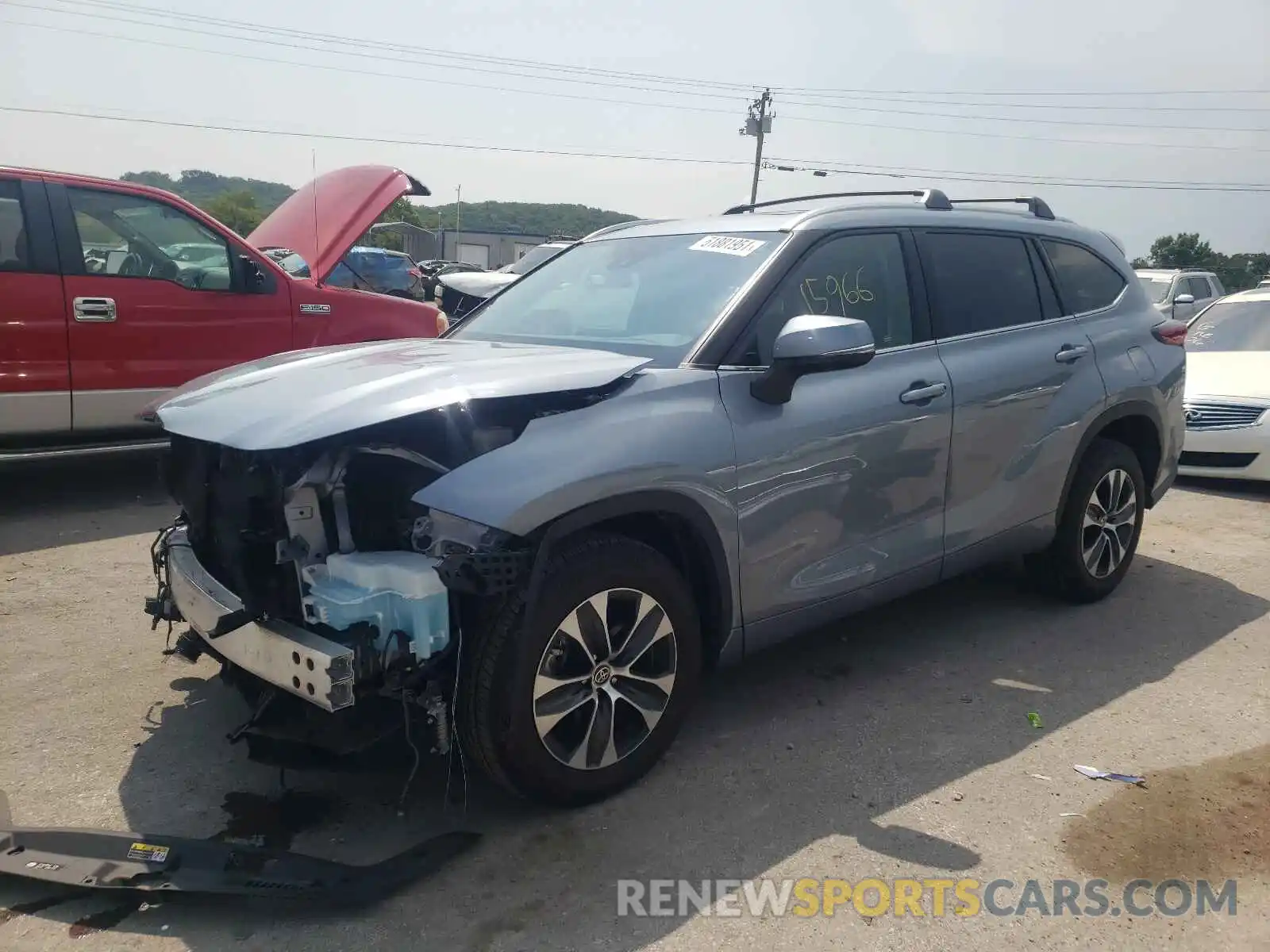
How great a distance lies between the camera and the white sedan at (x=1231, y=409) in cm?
748

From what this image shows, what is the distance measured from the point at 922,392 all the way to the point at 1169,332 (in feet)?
6.95

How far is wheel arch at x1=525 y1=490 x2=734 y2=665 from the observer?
2.74m

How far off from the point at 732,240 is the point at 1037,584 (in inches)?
98.3

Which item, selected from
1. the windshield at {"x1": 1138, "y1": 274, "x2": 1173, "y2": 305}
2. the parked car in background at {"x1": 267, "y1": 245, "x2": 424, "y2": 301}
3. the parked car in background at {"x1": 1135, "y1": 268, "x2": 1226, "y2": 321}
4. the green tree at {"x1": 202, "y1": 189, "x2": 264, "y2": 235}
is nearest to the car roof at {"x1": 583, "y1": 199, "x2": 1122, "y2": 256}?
the green tree at {"x1": 202, "y1": 189, "x2": 264, "y2": 235}

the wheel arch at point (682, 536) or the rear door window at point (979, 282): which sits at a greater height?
the rear door window at point (979, 282)

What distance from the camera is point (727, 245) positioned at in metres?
3.58

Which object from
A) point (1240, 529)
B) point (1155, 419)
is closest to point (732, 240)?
point (1155, 419)

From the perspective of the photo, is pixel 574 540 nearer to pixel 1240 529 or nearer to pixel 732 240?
pixel 732 240

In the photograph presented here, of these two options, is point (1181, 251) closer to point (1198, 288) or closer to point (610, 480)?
point (1198, 288)

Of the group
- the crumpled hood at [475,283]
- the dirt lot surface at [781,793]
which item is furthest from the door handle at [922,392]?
the crumpled hood at [475,283]

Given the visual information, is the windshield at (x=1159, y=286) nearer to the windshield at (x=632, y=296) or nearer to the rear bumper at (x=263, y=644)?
the windshield at (x=632, y=296)

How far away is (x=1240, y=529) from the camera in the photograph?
6.52 metres

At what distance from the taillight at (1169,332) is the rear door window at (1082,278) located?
28 cm

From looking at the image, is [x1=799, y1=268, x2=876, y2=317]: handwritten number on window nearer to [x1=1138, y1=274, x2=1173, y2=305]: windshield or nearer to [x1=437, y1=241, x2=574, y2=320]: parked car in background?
[x1=437, y1=241, x2=574, y2=320]: parked car in background
